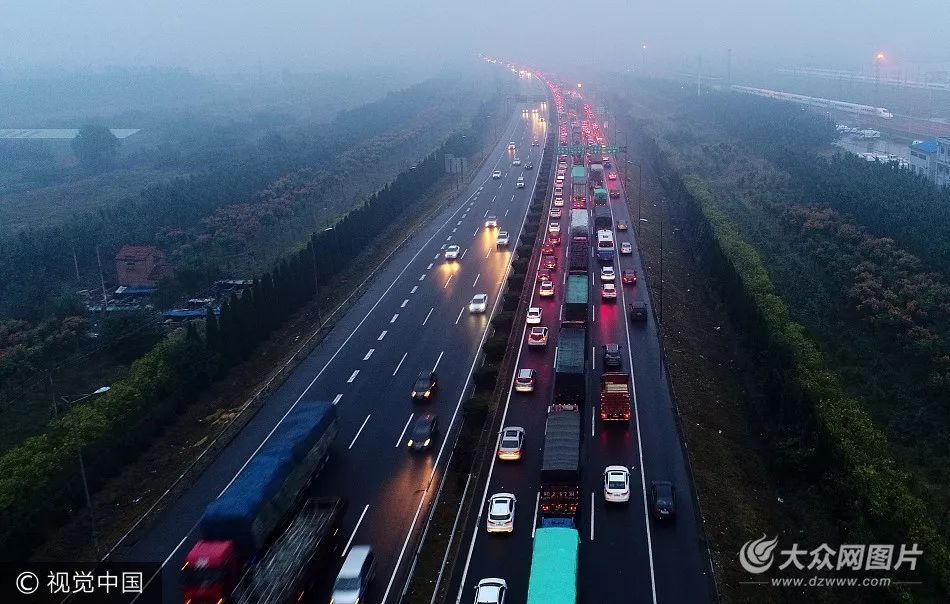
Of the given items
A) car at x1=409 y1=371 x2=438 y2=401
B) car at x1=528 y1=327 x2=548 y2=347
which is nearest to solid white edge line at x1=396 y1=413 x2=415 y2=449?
car at x1=409 y1=371 x2=438 y2=401

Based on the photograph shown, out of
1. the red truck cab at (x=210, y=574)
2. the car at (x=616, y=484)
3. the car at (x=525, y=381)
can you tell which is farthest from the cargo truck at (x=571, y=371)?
the red truck cab at (x=210, y=574)

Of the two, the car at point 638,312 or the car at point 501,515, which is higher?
the car at point 638,312

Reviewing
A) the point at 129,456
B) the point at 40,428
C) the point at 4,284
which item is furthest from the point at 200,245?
the point at 129,456

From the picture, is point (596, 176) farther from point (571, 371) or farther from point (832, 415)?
point (832, 415)

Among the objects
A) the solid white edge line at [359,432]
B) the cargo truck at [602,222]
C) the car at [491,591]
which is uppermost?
the cargo truck at [602,222]

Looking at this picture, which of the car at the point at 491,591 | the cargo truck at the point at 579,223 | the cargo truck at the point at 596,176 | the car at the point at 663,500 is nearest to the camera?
the car at the point at 491,591

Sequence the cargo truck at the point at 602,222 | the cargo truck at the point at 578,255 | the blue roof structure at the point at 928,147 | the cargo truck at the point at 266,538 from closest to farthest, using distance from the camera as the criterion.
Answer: the cargo truck at the point at 266,538, the cargo truck at the point at 578,255, the cargo truck at the point at 602,222, the blue roof structure at the point at 928,147

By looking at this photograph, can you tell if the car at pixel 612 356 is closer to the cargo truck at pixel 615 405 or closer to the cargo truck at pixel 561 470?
the cargo truck at pixel 615 405
